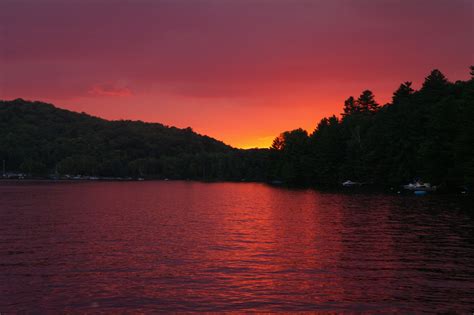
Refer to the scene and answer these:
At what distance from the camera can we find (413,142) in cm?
13062

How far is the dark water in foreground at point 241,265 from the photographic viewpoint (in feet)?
78.2

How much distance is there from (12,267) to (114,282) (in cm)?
930

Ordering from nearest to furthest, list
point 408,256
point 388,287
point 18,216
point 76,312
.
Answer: point 76,312, point 388,287, point 408,256, point 18,216

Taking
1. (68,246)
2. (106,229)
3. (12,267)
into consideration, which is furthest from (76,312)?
(106,229)

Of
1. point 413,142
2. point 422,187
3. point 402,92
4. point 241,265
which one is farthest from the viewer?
point 402,92

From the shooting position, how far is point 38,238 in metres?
46.5

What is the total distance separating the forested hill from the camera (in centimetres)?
9550

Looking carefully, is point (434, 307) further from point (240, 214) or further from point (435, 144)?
point (435, 144)

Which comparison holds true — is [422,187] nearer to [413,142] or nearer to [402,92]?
[413,142]

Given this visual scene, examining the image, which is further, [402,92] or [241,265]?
[402,92]

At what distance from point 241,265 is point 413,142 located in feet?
361

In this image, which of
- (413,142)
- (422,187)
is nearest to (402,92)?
(413,142)

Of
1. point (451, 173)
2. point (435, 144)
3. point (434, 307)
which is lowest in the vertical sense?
point (434, 307)

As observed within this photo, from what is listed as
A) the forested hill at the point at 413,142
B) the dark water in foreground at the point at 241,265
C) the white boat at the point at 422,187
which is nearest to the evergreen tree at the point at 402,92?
the forested hill at the point at 413,142
